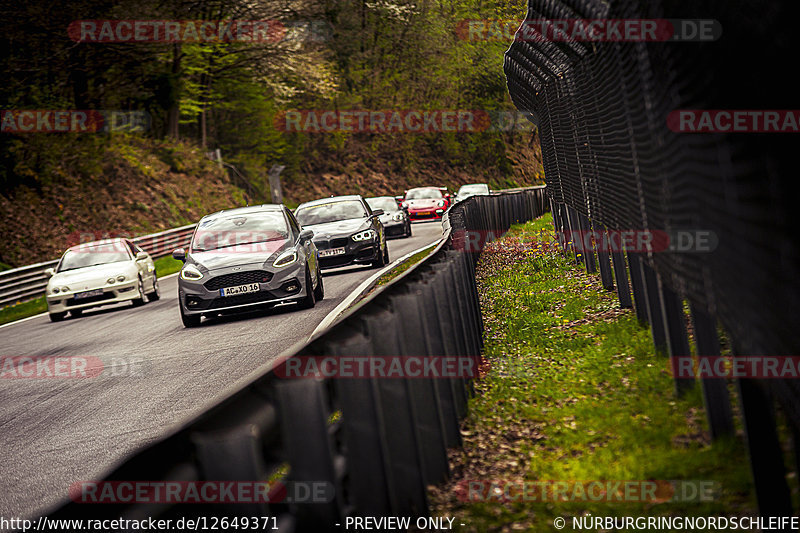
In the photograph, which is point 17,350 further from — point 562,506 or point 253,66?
point 253,66

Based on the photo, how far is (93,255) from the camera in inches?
836

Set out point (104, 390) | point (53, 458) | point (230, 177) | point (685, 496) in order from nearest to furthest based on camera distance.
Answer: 1. point (685, 496)
2. point (53, 458)
3. point (104, 390)
4. point (230, 177)

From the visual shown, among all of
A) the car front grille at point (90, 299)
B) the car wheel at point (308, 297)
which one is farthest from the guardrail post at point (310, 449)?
the car front grille at point (90, 299)

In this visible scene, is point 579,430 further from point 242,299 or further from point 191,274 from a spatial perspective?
point 191,274

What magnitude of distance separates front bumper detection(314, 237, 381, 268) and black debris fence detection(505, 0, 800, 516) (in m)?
12.4

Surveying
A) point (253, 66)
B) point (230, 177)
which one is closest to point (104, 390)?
point (253, 66)

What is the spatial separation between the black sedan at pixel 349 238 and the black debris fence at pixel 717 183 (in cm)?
1249

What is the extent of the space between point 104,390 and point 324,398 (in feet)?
23.4

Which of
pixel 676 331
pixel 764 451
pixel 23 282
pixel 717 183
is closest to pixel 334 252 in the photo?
pixel 23 282

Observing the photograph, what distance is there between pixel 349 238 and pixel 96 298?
17.8ft

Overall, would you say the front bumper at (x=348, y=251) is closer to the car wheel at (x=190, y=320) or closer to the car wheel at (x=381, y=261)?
the car wheel at (x=381, y=261)

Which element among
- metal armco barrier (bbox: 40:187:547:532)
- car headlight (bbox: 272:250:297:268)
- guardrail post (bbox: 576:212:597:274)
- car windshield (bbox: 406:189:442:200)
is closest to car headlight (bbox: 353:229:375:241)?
car headlight (bbox: 272:250:297:268)

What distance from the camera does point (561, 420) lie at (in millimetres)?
6473

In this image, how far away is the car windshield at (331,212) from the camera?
21.7 metres
